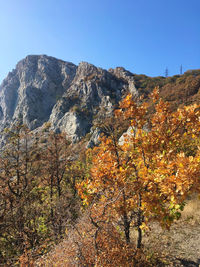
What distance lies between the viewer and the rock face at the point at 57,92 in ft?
190

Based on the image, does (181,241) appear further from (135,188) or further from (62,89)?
(62,89)

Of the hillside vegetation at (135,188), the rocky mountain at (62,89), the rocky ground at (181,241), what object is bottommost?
the rocky ground at (181,241)

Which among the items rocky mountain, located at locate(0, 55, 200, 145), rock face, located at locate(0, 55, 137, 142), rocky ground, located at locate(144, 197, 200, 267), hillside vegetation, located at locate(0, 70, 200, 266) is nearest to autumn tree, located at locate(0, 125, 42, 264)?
hillside vegetation, located at locate(0, 70, 200, 266)

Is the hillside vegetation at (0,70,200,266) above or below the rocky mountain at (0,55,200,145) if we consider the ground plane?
below

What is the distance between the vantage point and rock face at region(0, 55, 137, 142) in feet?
190

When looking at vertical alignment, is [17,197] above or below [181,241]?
above

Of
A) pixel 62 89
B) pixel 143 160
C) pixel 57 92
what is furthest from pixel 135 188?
pixel 57 92

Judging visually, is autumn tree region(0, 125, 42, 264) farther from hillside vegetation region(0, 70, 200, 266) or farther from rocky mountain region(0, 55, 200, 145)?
rocky mountain region(0, 55, 200, 145)

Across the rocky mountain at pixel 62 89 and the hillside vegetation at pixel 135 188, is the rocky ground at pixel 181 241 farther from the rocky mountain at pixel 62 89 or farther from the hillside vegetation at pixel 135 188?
the rocky mountain at pixel 62 89

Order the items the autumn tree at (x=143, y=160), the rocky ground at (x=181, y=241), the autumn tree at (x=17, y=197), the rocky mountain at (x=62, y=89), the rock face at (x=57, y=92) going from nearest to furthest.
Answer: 1. the autumn tree at (x=143, y=160)
2. the rocky ground at (x=181, y=241)
3. the autumn tree at (x=17, y=197)
4. the rocky mountain at (x=62, y=89)
5. the rock face at (x=57, y=92)

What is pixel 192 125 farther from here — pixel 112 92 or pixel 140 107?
pixel 112 92

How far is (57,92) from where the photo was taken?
8756 centimetres

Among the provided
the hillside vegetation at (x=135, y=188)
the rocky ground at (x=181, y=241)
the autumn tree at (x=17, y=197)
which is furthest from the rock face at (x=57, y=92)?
the hillside vegetation at (x=135, y=188)

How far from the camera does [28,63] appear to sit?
97812 millimetres
